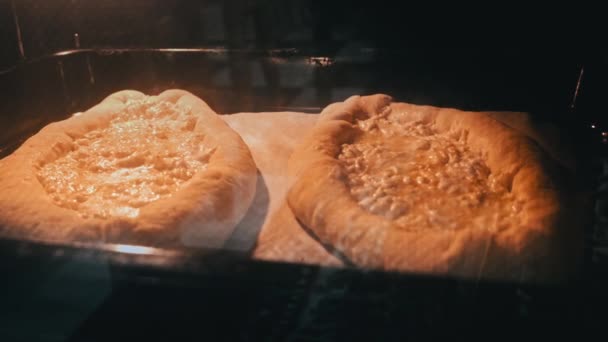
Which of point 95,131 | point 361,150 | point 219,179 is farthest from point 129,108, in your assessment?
point 361,150

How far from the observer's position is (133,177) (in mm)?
1577

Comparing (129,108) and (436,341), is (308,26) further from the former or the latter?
(436,341)

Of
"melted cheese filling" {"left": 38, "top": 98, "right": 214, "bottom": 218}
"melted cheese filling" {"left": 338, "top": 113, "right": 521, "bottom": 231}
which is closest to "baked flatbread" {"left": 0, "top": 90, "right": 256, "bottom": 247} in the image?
"melted cheese filling" {"left": 38, "top": 98, "right": 214, "bottom": 218}

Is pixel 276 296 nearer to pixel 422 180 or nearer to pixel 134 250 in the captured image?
pixel 134 250

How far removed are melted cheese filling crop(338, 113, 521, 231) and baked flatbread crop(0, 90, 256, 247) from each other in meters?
0.39

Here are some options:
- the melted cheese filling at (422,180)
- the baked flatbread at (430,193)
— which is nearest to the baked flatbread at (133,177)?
the baked flatbread at (430,193)

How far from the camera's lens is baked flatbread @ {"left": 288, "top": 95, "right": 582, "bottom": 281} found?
3.61 feet

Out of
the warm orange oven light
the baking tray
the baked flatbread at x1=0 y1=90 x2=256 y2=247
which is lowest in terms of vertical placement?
the baked flatbread at x1=0 y1=90 x2=256 y2=247

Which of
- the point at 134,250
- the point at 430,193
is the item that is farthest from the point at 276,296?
the point at 430,193

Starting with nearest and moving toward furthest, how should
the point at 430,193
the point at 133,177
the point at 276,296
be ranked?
the point at 276,296 < the point at 430,193 < the point at 133,177

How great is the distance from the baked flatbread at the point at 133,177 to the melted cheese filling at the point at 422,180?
15.5 inches

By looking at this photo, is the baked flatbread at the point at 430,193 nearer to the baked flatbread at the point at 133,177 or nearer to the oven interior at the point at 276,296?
the oven interior at the point at 276,296

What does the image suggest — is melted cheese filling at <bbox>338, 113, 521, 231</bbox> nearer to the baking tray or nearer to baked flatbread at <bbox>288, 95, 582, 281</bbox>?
baked flatbread at <bbox>288, 95, 582, 281</bbox>

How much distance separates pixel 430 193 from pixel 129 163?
3.26 ft
